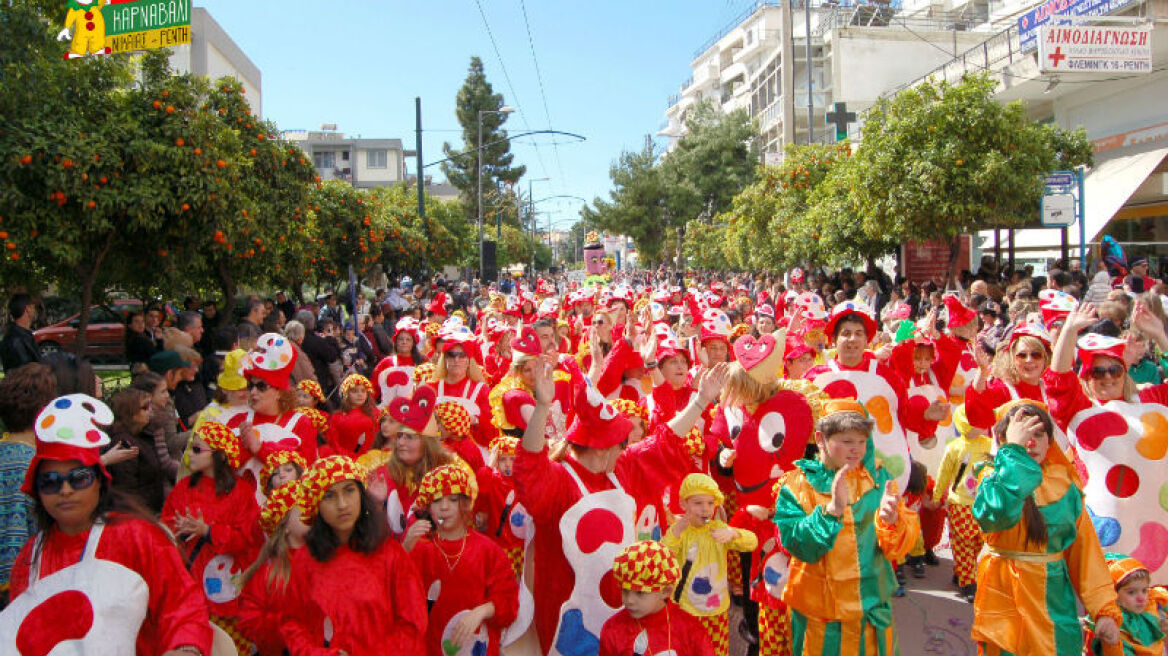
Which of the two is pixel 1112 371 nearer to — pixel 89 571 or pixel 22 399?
pixel 89 571

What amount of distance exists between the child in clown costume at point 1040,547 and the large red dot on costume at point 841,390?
4.82ft

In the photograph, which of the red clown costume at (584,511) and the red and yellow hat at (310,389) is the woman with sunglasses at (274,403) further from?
the red clown costume at (584,511)

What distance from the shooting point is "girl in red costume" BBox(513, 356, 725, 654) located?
3729mm

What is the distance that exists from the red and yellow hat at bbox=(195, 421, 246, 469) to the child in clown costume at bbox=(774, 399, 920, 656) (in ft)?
9.16

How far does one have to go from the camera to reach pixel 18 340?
7867mm

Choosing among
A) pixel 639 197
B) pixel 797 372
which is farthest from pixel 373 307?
pixel 639 197

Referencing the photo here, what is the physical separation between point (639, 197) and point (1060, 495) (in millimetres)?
46358

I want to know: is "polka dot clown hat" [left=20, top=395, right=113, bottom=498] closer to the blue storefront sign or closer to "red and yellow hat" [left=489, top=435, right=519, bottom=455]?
"red and yellow hat" [left=489, top=435, right=519, bottom=455]

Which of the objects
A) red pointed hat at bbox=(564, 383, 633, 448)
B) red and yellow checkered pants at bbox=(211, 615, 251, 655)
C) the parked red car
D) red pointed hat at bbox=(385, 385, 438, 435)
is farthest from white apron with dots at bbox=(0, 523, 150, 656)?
the parked red car

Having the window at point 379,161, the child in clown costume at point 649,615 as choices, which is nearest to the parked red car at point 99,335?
the child in clown costume at point 649,615

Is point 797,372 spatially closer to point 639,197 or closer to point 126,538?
point 126,538

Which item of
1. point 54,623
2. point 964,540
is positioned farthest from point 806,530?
point 54,623

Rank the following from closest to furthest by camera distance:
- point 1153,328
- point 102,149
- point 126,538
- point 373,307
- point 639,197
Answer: point 126,538 → point 1153,328 → point 102,149 → point 373,307 → point 639,197

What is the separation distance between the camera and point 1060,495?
369cm
